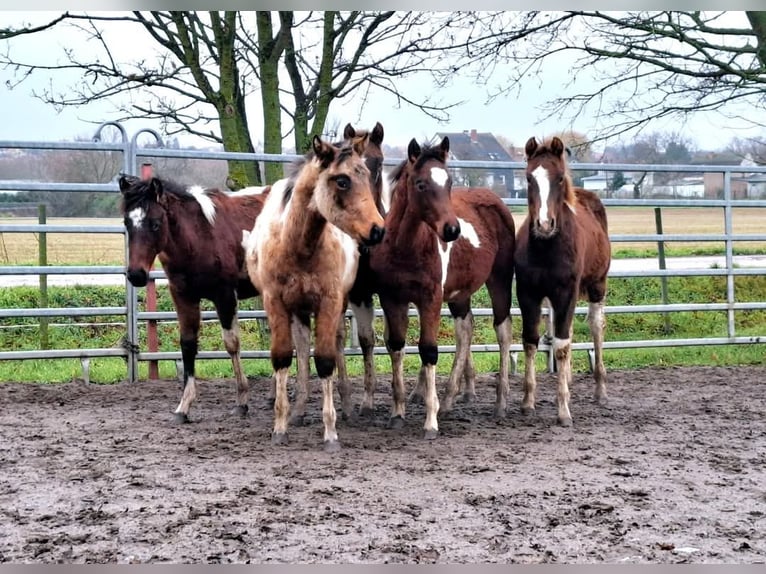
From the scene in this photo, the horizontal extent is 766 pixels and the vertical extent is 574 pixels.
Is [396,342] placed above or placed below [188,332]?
below

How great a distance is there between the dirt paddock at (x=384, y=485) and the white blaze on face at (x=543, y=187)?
5.01 ft

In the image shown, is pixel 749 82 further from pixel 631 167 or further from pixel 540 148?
pixel 540 148

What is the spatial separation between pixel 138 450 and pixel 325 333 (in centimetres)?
137

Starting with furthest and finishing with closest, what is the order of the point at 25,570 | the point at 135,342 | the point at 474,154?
1. the point at 474,154
2. the point at 135,342
3. the point at 25,570

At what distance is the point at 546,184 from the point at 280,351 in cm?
220

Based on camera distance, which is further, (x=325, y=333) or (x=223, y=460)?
(x=325, y=333)

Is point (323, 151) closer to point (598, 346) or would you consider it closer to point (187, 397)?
point (187, 397)

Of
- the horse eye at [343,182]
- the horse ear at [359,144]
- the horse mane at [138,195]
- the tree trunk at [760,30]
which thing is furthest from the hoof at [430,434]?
the tree trunk at [760,30]

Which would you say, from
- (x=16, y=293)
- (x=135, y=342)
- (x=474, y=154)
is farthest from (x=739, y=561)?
(x=16, y=293)

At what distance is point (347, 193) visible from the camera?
4977 millimetres

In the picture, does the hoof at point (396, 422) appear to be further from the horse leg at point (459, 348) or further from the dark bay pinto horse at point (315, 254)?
A: the dark bay pinto horse at point (315, 254)

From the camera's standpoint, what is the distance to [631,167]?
28.7 feet

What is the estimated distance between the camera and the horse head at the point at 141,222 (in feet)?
19.1

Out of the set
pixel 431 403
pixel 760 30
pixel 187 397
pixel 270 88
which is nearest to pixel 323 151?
pixel 431 403
